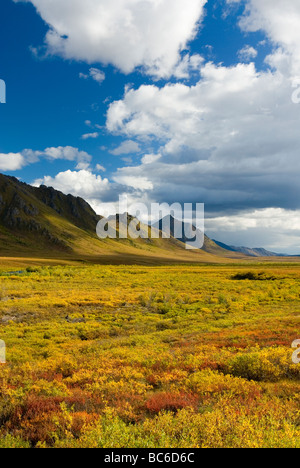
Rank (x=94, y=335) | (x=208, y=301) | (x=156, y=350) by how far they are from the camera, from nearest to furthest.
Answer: (x=156, y=350)
(x=94, y=335)
(x=208, y=301)

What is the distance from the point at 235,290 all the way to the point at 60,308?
32.1m

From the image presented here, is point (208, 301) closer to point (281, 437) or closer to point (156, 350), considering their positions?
point (156, 350)

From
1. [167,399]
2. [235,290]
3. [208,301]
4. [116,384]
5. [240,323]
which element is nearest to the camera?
[167,399]

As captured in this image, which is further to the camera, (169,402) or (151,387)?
(151,387)

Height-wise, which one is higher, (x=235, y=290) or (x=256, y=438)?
(x=256, y=438)

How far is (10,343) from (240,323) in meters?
19.9

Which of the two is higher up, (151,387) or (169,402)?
(169,402)

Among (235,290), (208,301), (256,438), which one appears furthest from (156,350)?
(235,290)

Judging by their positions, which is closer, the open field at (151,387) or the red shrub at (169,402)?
the open field at (151,387)

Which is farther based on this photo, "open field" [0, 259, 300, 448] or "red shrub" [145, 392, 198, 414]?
"red shrub" [145, 392, 198, 414]

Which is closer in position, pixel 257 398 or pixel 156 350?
pixel 257 398

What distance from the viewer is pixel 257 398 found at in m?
9.29
